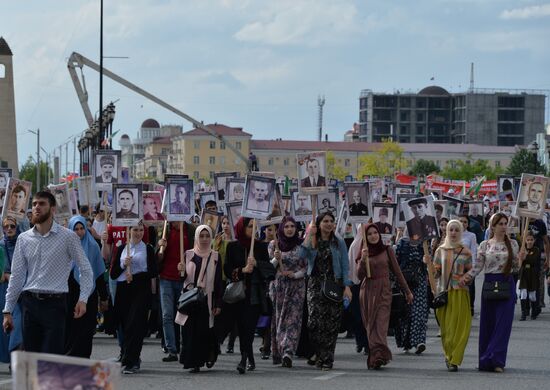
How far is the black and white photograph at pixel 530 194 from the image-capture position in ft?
62.3

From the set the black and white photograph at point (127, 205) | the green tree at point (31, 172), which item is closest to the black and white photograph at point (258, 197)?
the black and white photograph at point (127, 205)

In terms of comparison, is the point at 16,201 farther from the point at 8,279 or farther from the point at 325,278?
the point at 325,278

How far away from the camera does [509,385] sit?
575 inches

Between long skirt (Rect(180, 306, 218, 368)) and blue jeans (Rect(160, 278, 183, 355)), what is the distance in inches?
45.6

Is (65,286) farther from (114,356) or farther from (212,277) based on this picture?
(114,356)

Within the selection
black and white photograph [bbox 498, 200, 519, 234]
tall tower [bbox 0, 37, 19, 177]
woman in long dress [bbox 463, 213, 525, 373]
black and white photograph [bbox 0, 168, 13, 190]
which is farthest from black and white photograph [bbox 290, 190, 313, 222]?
tall tower [bbox 0, 37, 19, 177]

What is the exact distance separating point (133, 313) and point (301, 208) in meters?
6.83

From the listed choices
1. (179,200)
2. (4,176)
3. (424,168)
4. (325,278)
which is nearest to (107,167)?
(4,176)

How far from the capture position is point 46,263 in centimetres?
1177

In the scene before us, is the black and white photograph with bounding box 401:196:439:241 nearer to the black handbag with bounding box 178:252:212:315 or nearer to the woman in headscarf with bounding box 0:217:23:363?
the black handbag with bounding box 178:252:212:315

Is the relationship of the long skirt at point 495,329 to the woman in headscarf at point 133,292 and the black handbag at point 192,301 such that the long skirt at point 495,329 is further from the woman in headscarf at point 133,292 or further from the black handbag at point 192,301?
the woman in headscarf at point 133,292

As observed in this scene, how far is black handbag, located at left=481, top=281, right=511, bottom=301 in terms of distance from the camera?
52.7 feet

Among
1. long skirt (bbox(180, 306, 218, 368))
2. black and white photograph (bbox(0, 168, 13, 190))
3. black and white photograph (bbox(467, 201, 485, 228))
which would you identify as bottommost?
long skirt (bbox(180, 306, 218, 368))

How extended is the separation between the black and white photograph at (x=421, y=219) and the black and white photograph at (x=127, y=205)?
126 inches
